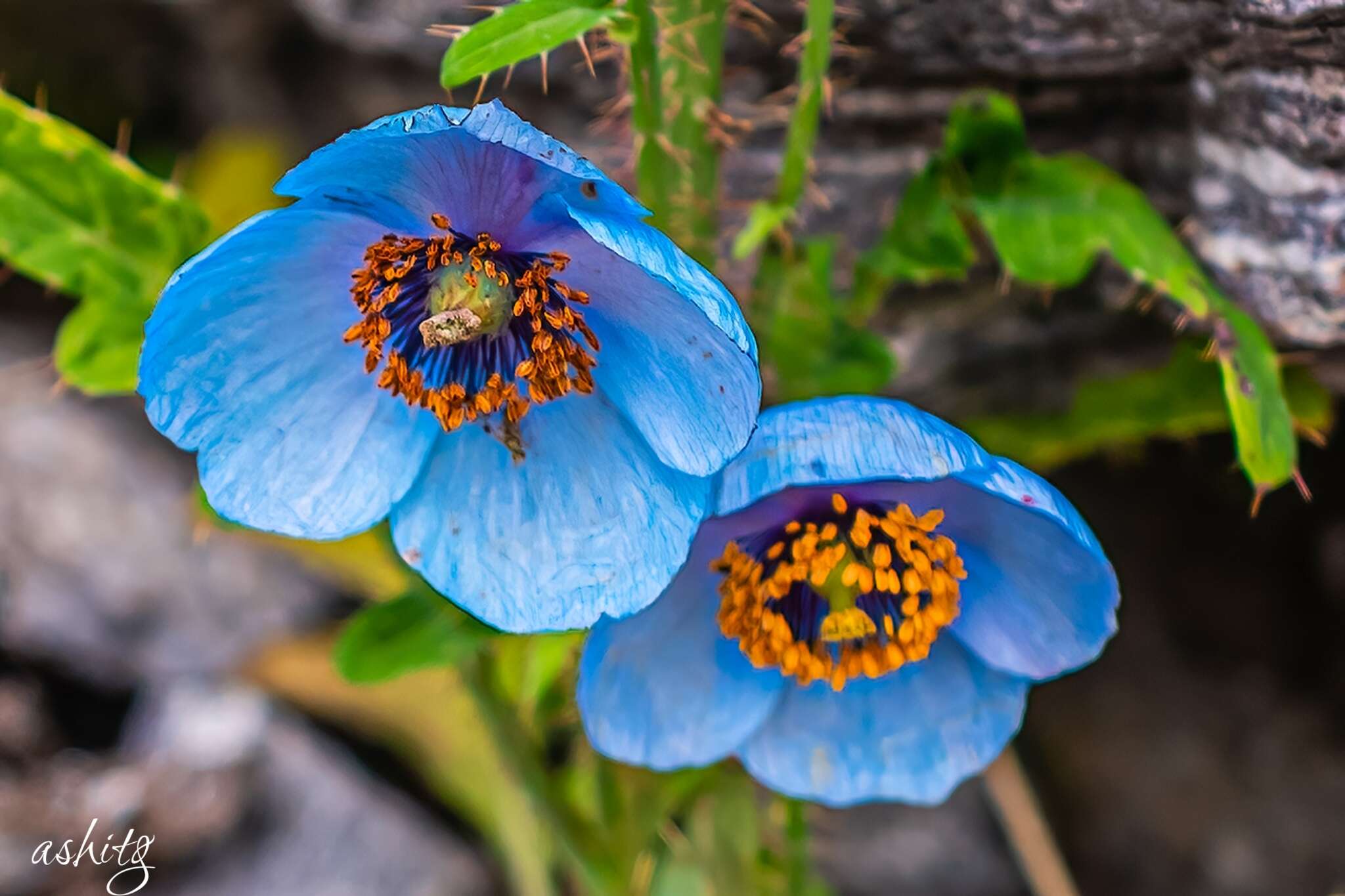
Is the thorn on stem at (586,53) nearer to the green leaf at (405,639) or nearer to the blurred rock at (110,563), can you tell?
the green leaf at (405,639)

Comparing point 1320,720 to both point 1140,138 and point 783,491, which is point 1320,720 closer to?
point 1140,138

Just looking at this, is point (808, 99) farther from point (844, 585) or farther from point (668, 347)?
point (844, 585)

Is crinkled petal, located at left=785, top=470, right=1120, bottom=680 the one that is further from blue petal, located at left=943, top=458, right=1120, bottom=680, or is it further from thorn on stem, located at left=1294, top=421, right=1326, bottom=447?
thorn on stem, located at left=1294, top=421, right=1326, bottom=447

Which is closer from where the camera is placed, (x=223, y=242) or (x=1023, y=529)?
(x=223, y=242)

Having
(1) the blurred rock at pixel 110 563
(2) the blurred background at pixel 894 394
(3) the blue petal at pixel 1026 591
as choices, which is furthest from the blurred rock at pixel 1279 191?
(1) the blurred rock at pixel 110 563

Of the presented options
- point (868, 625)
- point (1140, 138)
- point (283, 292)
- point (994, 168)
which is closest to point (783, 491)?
point (868, 625)

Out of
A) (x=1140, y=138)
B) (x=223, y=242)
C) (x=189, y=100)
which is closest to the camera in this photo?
(x=223, y=242)
